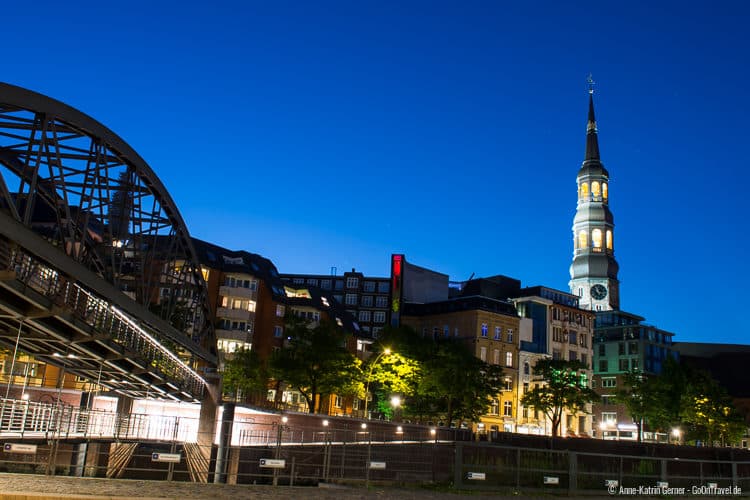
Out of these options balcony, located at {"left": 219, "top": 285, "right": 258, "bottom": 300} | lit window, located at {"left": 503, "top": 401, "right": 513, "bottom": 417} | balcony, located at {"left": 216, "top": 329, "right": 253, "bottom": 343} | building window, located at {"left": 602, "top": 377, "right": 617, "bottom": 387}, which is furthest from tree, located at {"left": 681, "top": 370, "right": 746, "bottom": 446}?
balcony, located at {"left": 219, "top": 285, "right": 258, "bottom": 300}

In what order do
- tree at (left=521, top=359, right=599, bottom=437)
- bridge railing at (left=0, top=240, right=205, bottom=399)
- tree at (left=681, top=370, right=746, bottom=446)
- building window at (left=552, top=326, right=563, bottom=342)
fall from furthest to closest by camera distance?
building window at (left=552, top=326, right=563, bottom=342) → tree at (left=681, top=370, right=746, bottom=446) → tree at (left=521, top=359, right=599, bottom=437) → bridge railing at (left=0, top=240, right=205, bottom=399)

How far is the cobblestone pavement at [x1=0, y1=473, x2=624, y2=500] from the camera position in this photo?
18.2m

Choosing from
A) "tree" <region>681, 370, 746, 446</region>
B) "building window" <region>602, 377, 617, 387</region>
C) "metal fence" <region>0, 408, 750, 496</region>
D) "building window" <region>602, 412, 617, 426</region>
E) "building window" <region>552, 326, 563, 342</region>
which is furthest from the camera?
"building window" <region>602, 377, 617, 387</region>

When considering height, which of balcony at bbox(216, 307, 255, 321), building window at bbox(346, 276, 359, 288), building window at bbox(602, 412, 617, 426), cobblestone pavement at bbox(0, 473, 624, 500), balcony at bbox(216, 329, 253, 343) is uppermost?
building window at bbox(346, 276, 359, 288)

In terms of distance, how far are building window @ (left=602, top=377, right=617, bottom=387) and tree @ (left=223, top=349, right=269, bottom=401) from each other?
84.2 m

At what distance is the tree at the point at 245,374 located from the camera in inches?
3162

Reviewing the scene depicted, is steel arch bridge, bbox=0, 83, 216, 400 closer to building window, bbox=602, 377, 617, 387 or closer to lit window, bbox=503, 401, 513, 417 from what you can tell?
lit window, bbox=503, 401, 513, 417

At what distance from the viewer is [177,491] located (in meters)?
19.8

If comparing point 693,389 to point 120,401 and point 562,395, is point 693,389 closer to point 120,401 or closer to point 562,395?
point 562,395

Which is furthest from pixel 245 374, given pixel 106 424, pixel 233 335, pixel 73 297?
pixel 73 297

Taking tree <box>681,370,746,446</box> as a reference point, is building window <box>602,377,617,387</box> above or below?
above

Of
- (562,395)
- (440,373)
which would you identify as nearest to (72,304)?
(440,373)

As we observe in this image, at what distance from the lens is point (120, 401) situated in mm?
55375

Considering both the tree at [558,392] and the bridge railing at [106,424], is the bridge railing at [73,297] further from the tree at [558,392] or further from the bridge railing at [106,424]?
the tree at [558,392]
